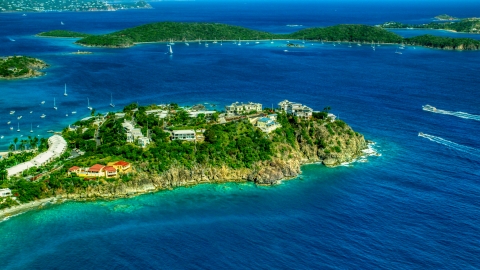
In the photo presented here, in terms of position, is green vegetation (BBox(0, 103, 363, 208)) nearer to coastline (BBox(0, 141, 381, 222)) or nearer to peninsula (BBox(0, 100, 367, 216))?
peninsula (BBox(0, 100, 367, 216))

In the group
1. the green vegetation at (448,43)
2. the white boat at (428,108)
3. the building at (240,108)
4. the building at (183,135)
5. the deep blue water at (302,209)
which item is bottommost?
the deep blue water at (302,209)

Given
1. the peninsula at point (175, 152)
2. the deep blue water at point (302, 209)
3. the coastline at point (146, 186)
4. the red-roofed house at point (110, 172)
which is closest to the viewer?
the deep blue water at point (302, 209)

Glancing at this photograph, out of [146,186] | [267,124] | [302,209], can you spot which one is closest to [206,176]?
[146,186]

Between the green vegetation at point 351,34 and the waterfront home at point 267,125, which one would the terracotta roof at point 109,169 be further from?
the green vegetation at point 351,34

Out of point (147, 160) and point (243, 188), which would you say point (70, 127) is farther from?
point (243, 188)

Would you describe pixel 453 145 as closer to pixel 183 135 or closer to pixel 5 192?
pixel 183 135

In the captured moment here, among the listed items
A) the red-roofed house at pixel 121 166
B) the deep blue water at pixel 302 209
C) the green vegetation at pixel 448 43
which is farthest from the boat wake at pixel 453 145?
the green vegetation at pixel 448 43
